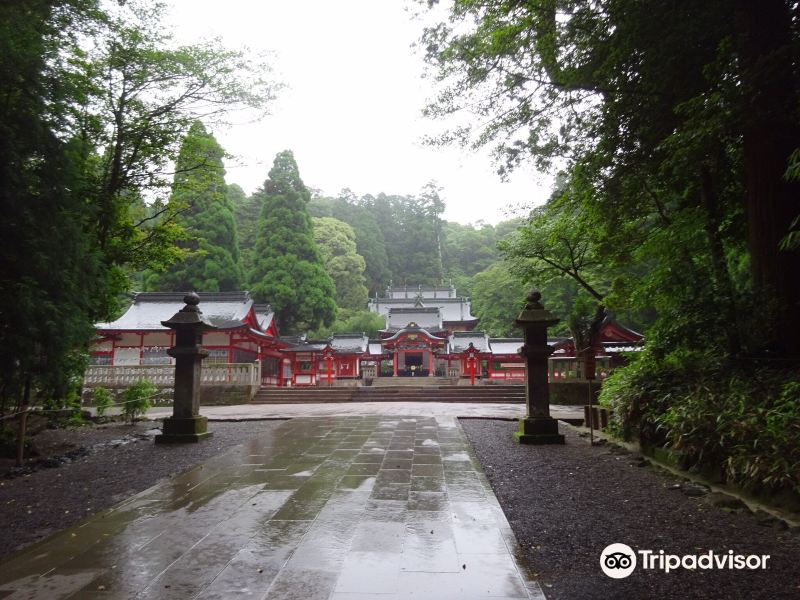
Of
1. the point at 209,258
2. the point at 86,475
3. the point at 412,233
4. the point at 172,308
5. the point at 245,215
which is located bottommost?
the point at 86,475

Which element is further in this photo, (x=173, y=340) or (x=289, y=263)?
(x=289, y=263)

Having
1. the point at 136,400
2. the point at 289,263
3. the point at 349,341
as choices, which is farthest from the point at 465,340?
the point at 136,400

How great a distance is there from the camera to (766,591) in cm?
236

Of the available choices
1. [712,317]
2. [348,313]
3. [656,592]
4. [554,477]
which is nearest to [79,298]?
[554,477]

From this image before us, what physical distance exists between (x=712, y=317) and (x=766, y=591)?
13.9 feet

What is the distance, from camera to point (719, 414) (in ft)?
14.9

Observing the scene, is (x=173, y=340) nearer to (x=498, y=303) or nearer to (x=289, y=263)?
(x=289, y=263)

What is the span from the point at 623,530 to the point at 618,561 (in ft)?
1.91

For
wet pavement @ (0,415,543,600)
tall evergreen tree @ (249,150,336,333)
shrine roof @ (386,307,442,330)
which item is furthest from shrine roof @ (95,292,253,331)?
wet pavement @ (0,415,543,600)

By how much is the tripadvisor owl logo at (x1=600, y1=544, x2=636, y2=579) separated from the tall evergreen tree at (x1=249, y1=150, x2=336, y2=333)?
29285 millimetres

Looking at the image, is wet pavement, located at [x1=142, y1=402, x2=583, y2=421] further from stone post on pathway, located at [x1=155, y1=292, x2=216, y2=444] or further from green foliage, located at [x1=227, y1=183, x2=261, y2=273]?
green foliage, located at [x1=227, y1=183, x2=261, y2=273]

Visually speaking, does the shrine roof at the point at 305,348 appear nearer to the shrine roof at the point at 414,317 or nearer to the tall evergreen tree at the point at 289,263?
the tall evergreen tree at the point at 289,263

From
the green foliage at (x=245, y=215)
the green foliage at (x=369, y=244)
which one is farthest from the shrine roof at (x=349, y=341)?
the green foliage at (x=369, y=244)

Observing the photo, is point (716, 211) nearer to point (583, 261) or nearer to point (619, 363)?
point (583, 261)
